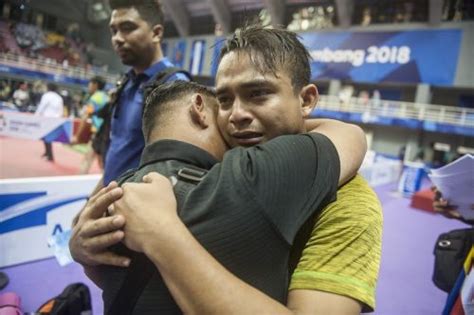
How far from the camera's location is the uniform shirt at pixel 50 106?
6801 mm

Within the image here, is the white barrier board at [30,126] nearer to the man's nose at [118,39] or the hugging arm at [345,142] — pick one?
the man's nose at [118,39]

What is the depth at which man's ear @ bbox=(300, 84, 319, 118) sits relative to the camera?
1130 mm

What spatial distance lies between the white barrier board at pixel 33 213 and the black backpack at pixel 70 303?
3.18ft

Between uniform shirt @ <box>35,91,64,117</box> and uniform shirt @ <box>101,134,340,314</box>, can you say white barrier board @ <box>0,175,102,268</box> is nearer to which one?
uniform shirt @ <box>101,134,340,314</box>

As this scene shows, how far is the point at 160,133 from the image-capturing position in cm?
90

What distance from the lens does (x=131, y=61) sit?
7.17 feet

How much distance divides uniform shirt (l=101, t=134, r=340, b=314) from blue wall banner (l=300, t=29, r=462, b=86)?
16956mm

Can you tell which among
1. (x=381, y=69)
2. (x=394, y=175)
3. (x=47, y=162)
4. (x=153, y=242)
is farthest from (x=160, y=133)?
(x=381, y=69)

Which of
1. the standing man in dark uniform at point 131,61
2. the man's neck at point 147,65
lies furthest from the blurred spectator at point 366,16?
the man's neck at point 147,65

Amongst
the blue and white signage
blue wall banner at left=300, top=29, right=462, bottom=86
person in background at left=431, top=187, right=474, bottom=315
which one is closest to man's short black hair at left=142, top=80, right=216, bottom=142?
person in background at left=431, top=187, right=474, bottom=315

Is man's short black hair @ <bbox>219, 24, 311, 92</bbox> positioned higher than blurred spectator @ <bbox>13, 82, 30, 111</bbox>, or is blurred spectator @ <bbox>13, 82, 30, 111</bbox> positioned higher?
man's short black hair @ <bbox>219, 24, 311, 92</bbox>

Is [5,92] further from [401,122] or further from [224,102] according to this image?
[401,122]

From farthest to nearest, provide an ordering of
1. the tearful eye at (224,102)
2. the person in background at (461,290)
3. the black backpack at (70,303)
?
1. the black backpack at (70,303)
2. the person in background at (461,290)
3. the tearful eye at (224,102)

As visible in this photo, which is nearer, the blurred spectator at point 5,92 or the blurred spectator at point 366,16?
the blurred spectator at point 5,92
